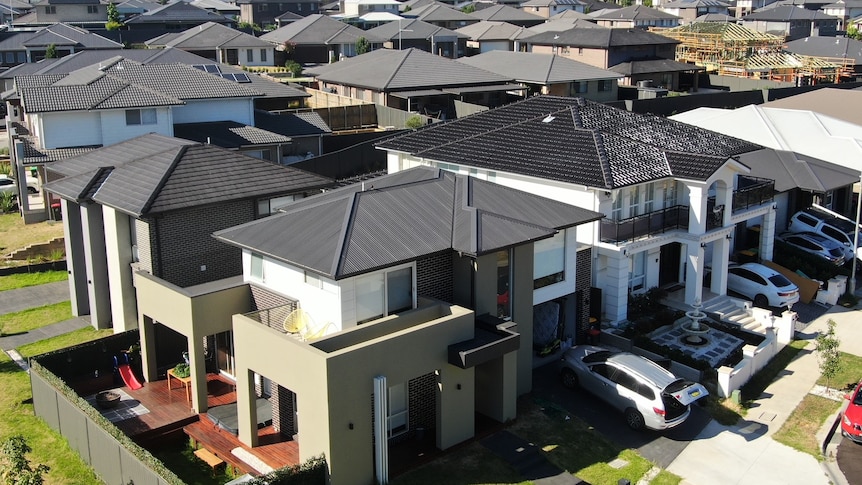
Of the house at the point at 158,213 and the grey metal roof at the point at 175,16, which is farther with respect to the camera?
the grey metal roof at the point at 175,16

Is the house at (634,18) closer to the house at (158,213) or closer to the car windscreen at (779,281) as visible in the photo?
the car windscreen at (779,281)

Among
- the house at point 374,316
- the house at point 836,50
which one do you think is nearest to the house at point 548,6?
the house at point 836,50

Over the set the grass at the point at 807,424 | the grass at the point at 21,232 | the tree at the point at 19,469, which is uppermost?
the tree at the point at 19,469

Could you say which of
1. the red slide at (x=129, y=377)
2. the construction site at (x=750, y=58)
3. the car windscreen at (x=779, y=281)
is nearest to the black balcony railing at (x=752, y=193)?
the car windscreen at (x=779, y=281)

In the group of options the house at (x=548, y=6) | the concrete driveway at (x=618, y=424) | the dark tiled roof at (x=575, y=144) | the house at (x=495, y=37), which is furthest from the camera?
the house at (x=548, y=6)

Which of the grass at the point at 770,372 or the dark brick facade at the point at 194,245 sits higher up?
the dark brick facade at the point at 194,245

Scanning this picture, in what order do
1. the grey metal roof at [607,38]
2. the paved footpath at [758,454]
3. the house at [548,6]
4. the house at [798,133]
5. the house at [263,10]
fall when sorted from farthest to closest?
the house at [548,6], the house at [263,10], the grey metal roof at [607,38], the house at [798,133], the paved footpath at [758,454]

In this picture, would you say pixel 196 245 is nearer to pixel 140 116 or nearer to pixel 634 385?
pixel 634 385
